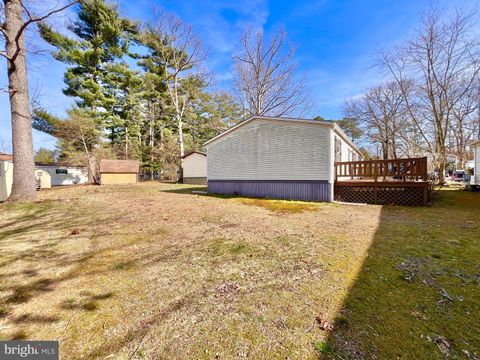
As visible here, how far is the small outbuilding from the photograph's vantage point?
22.7 meters

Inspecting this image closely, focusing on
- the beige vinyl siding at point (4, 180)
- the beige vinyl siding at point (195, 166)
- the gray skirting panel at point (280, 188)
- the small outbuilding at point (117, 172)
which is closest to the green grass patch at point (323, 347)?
the gray skirting panel at point (280, 188)

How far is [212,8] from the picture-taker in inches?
573

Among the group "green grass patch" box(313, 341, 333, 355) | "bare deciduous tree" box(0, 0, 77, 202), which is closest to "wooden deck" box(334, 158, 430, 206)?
"green grass patch" box(313, 341, 333, 355)

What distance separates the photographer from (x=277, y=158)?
10.9 metres

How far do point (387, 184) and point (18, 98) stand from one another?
49.0 feet

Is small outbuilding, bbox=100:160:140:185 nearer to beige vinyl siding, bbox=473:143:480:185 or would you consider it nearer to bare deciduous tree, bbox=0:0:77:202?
bare deciduous tree, bbox=0:0:77:202

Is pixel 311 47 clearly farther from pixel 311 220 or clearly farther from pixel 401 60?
pixel 311 220

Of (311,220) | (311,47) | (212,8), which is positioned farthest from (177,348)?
(311,47)

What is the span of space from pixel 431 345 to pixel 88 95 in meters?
29.5

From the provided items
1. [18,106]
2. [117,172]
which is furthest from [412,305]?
[117,172]

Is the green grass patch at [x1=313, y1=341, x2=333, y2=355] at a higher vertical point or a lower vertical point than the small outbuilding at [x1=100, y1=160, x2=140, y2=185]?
lower

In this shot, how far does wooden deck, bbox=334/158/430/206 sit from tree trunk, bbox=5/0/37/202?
12876mm

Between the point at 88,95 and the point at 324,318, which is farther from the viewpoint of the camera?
the point at 88,95

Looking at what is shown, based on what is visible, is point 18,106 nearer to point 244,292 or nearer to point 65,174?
point 244,292
